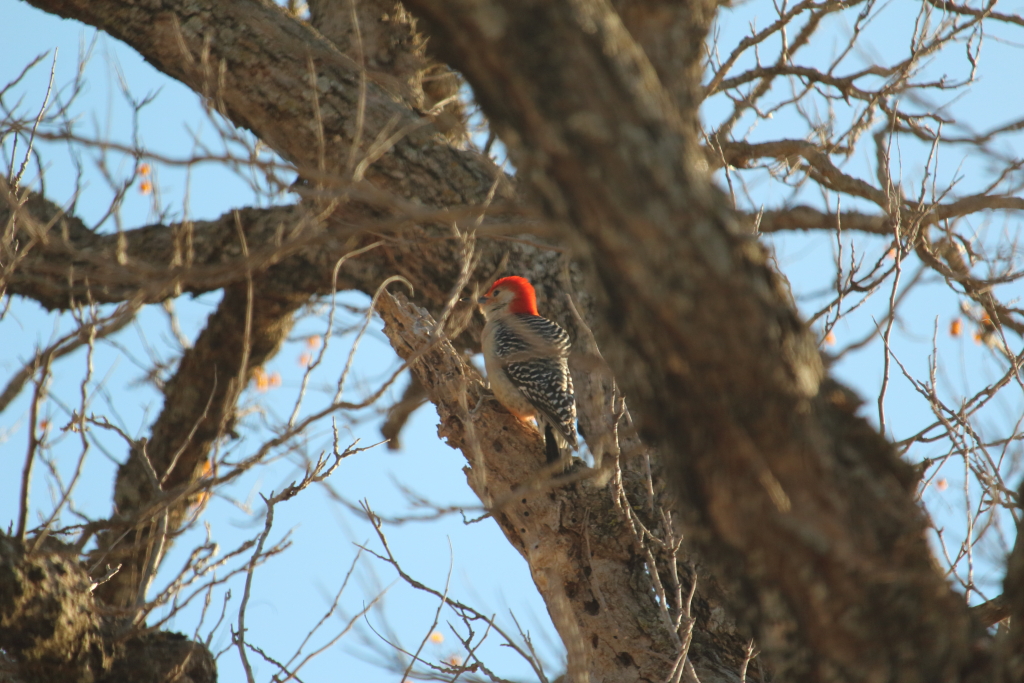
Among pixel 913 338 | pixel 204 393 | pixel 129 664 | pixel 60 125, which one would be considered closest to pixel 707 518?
pixel 129 664

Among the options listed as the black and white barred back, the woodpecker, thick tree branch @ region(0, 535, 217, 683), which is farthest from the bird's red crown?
thick tree branch @ region(0, 535, 217, 683)

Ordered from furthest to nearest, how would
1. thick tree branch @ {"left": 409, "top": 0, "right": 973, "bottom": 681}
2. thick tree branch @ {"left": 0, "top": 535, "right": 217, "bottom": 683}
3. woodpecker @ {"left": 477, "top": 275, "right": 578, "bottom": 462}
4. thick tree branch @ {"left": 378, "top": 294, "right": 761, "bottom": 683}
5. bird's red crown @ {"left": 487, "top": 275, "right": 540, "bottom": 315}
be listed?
bird's red crown @ {"left": 487, "top": 275, "right": 540, "bottom": 315}, woodpecker @ {"left": 477, "top": 275, "right": 578, "bottom": 462}, thick tree branch @ {"left": 378, "top": 294, "right": 761, "bottom": 683}, thick tree branch @ {"left": 0, "top": 535, "right": 217, "bottom": 683}, thick tree branch @ {"left": 409, "top": 0, "right": 973, "bottom": 681}

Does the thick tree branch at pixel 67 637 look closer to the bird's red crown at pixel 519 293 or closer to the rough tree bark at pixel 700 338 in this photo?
the rough tree bark at pixel 700 338

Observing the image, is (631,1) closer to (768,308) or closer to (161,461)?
(768,308)

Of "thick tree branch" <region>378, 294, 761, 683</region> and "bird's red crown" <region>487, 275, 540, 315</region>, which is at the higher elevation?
"bird's red crown" <region>487, 275, 540, 315</region>

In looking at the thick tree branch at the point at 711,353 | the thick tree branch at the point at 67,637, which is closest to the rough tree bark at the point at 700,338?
the thick tree branch at the point at 711,353

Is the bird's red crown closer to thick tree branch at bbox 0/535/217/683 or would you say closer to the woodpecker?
the woodpecker

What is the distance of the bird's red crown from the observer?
6559 mm

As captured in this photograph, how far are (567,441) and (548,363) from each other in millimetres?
877

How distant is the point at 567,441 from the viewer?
5207 mm

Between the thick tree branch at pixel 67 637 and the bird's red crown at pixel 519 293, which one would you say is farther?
the bird's red crown at pixel 519 293

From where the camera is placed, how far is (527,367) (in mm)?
5695

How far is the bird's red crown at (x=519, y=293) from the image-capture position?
656 centimetres

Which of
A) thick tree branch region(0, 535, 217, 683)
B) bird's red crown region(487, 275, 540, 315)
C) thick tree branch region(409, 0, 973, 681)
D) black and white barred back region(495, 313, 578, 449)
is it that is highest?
bird's red crown region(487, 275, 540, 315)
